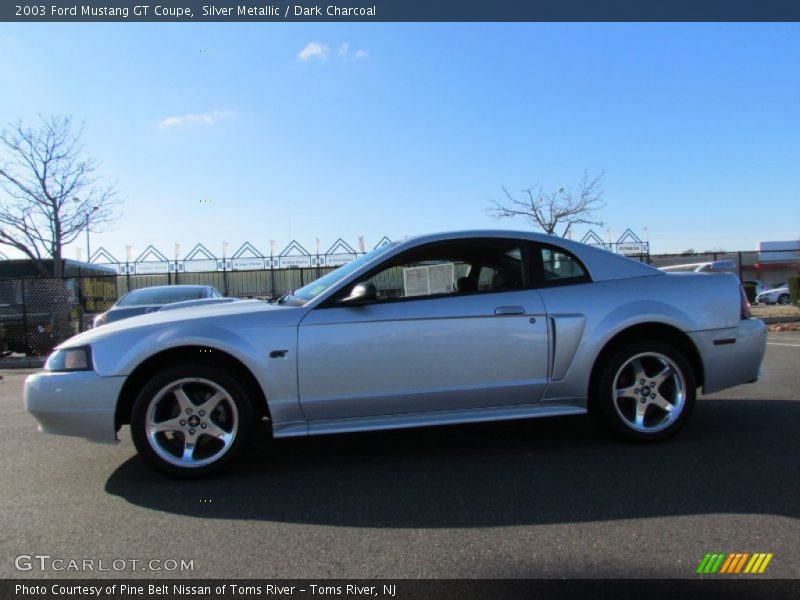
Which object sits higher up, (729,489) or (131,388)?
(131,388)

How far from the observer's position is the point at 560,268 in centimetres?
426

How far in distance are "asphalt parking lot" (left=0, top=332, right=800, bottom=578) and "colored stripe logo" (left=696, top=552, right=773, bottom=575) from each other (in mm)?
48

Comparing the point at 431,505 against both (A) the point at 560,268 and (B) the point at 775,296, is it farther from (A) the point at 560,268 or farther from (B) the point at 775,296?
(B) the point at 775,296

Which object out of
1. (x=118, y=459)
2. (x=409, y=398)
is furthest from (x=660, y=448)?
(x=118, y=459)

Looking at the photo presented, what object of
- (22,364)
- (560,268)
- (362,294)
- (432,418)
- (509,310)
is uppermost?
(560,268)

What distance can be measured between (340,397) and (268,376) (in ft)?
1.60

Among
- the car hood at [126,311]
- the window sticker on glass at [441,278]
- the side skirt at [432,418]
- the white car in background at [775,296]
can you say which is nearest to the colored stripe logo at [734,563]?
the side skirt at [432,418]

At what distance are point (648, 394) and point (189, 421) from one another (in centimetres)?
322

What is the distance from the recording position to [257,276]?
22594 mm

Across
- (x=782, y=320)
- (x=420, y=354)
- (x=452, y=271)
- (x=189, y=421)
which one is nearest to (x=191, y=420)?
(x=189, y=421)

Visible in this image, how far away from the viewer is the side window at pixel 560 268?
421 centimetres

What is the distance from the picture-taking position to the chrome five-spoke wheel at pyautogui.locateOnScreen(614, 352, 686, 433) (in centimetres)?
414

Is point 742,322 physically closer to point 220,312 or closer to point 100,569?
point 220,312

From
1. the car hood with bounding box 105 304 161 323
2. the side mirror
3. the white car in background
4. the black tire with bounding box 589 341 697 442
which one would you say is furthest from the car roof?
the white car in background
